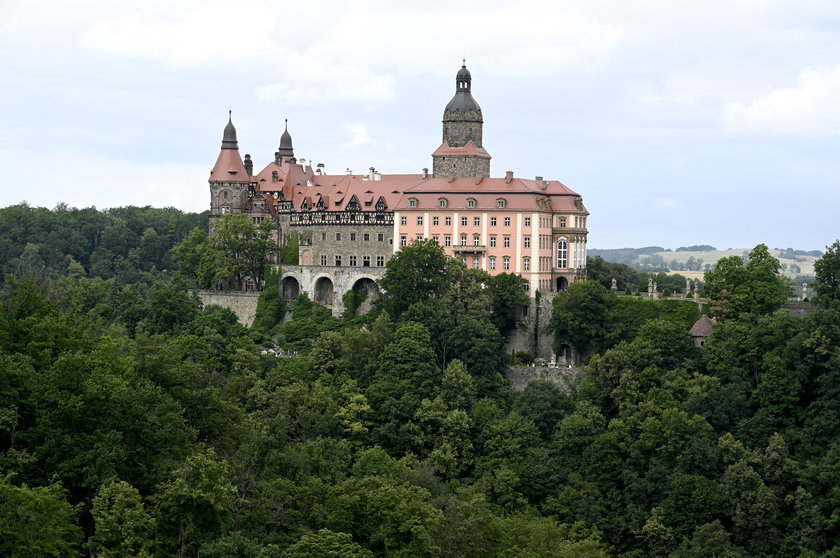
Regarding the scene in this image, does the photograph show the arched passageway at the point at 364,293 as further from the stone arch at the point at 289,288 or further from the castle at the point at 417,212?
the stone arch at the point at 289,288

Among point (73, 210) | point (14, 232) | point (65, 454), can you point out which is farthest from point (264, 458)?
point (73, 210)

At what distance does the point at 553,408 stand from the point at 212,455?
89.2 feet

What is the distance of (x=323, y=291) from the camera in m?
85.3

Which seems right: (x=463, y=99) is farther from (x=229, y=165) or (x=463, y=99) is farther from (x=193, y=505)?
(x=193, y=505)

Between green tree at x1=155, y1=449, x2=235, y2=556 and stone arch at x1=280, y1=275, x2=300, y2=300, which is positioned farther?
stone arch at x1=280, y1=275, x2=300, y2=300

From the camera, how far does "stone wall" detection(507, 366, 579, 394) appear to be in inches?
2889

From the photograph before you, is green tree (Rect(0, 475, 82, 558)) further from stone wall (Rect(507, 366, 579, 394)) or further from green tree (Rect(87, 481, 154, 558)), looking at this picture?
stone wall (Rect(507, 366, 579, 394))

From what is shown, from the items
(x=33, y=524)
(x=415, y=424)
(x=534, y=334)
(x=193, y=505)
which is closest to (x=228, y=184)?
(x=534, y=334)

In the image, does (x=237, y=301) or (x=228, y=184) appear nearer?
(x=237, y=301)

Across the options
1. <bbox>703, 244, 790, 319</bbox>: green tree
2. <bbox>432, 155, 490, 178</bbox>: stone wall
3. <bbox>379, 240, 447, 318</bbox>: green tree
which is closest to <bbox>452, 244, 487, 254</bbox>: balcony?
<bbox>379, 240, 447, 318</bbox>: green tree

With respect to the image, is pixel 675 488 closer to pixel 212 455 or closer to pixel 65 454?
pixel 212 455

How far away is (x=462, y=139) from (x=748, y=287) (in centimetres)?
2197

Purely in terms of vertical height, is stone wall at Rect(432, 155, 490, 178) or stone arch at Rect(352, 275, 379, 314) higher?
stone wall at Rect(432, 155, 490, 178)

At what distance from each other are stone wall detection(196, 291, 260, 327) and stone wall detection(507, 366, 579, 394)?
18.8 m
